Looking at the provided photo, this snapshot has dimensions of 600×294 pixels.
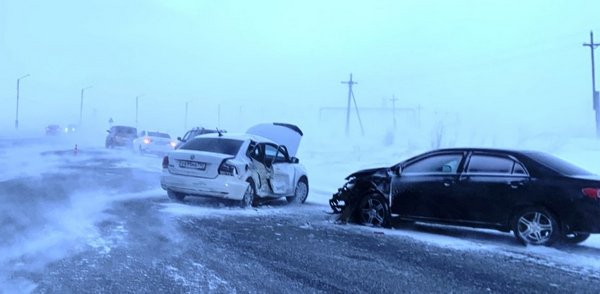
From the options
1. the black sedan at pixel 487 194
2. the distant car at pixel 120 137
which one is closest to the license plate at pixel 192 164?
the black sedan at pixel 487 194

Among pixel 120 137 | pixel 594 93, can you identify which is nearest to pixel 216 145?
pixel 120 137

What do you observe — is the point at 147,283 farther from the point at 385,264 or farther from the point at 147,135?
the point at 147,135

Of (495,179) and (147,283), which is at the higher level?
(495,179)

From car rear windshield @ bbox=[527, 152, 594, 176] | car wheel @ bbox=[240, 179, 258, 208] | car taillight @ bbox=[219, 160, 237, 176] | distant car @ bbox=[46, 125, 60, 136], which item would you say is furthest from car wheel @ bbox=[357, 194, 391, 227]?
distant car @ bbox=[46, 125, 60, 136]

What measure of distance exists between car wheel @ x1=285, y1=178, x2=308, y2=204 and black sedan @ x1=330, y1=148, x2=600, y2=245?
309 centimetres

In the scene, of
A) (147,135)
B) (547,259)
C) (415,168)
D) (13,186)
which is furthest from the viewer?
(147,135)

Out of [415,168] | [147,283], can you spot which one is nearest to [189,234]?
[147,283]

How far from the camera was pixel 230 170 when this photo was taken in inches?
414

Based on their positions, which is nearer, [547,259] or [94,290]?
[94,290]

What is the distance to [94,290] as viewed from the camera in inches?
196

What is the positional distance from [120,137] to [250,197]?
25.0 m

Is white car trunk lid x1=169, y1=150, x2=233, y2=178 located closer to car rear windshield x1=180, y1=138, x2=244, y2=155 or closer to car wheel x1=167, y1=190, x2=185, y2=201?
car rear windshield x1=180, y1=138, x2=244, y2=155

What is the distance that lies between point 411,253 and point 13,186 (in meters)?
9.59

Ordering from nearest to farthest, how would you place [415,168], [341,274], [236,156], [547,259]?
[341,274] < [547,259] < [415,168] < [236,156]
